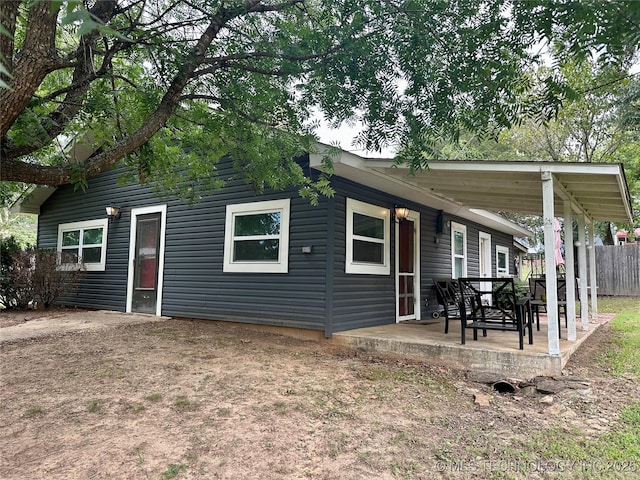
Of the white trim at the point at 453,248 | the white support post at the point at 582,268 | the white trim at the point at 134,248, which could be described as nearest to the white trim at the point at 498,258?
the white trim at the point at 453,248

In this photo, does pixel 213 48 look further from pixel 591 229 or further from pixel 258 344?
pixel 591 229

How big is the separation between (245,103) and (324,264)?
2.37 m

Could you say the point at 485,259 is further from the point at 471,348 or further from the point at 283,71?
the point at 283,71

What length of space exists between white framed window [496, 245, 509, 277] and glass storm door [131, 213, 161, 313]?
8.98 m

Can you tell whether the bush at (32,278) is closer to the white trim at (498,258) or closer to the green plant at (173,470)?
the green plant at (173,470)

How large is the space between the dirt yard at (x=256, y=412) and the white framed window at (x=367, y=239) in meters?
1.51

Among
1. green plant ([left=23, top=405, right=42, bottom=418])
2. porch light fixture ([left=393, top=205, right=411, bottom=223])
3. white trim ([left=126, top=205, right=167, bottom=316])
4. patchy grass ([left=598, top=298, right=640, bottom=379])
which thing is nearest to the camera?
green plant ([left=23, top=405, right=42, bottom=418])

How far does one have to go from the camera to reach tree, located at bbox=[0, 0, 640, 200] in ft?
8.86

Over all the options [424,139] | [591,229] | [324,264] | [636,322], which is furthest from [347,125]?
[636,322]

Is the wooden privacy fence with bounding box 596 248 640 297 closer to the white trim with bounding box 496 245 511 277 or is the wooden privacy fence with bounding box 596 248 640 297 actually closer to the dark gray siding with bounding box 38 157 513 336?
the white trim with bounding box 496 245 511 277

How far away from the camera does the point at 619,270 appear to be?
1406 centimetres

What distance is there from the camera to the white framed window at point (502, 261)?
1172 centimetres

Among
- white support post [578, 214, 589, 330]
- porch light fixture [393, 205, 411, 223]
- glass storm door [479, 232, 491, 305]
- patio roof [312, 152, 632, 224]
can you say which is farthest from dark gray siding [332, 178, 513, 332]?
white support post [578, 214, 589, 330]

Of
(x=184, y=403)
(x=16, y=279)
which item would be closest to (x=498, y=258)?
(x=184, y=403)
